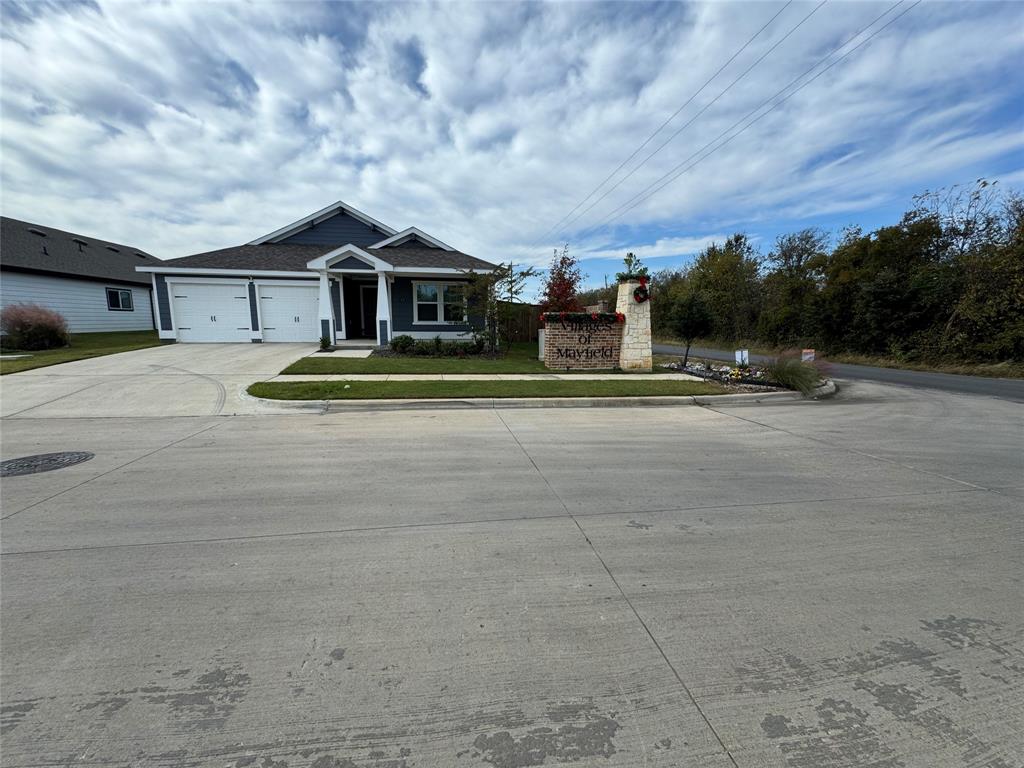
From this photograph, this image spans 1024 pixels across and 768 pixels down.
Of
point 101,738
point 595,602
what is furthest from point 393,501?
point 101,738

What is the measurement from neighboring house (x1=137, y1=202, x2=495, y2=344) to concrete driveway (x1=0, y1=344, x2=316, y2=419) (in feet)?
12.7

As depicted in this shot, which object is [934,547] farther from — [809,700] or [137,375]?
[137,375]

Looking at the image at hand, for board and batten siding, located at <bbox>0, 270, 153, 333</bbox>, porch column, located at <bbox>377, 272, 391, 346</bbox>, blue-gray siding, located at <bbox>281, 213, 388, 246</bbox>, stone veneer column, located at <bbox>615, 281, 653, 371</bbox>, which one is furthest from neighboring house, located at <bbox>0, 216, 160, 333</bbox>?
stone veneer column, located at <bbox>615, 281, 653, 371</bbox>

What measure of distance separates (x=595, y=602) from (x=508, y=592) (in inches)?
21.3

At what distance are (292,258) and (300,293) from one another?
181 cm

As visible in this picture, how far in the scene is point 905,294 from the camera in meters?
18.9

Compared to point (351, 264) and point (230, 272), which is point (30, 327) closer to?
point (230, 272)

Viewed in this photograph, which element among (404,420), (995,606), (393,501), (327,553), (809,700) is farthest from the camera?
(404,420)

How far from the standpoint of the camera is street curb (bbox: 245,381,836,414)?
328 inches

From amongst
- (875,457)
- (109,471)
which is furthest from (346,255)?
(875,457)

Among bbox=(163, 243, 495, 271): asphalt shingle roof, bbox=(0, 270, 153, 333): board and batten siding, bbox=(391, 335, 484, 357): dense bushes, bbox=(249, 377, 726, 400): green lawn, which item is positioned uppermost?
bbox=(163, 243, 495, 271): asphalt shingle roof

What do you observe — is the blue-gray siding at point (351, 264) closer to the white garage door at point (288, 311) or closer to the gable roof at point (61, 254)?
the white garage door at point (288, 311)

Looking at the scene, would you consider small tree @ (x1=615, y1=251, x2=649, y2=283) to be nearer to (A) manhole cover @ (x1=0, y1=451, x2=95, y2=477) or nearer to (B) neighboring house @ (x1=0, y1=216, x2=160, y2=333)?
(A) manhole cover @ (x1=0, y1=451, x2=95, y2=477)

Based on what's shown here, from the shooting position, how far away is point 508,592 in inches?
112
